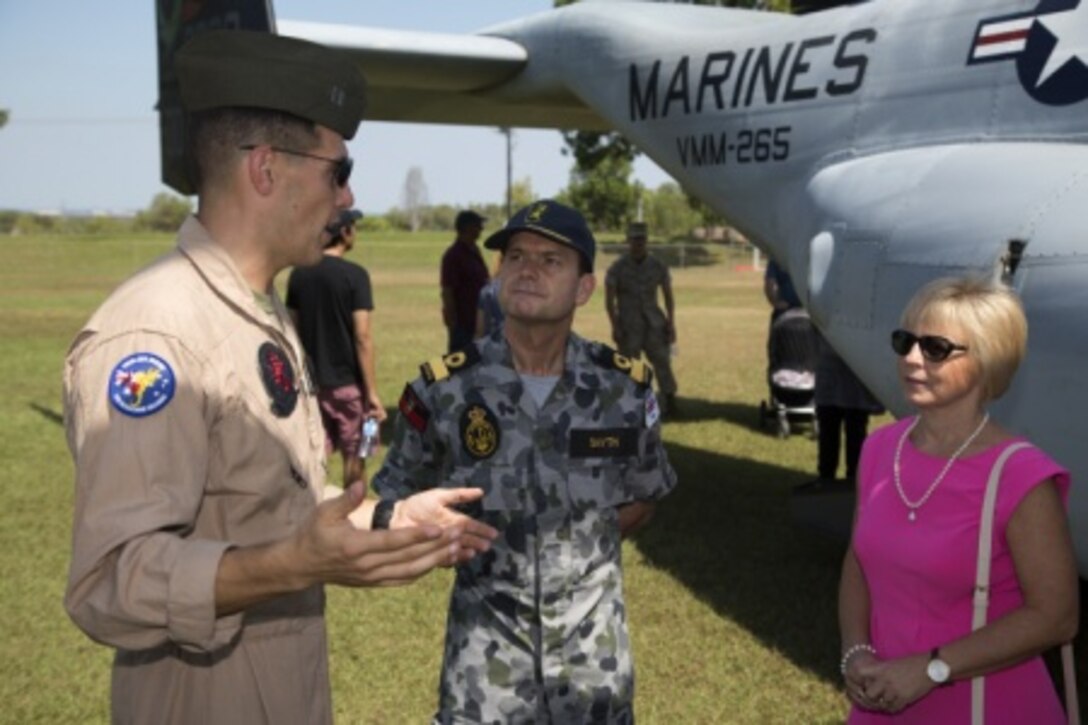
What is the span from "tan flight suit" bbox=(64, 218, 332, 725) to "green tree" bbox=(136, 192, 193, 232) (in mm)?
97442

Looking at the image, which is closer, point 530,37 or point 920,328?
point 920,328

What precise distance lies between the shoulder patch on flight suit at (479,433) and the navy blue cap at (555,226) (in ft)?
1.60

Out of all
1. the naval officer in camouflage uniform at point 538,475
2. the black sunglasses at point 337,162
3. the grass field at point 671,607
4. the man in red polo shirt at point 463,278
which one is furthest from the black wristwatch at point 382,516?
the man in red polo shirt at point 463,278

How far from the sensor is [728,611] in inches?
216

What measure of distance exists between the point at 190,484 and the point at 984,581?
168 centimetres

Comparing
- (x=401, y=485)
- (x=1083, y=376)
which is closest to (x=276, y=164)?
(x=401, y=485)

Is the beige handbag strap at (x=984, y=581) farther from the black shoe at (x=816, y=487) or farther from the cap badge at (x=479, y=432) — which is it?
the black shoe at (x=816, y=487)

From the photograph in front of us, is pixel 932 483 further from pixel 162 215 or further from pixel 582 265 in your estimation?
pixel 162 215

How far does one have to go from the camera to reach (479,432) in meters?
2.75

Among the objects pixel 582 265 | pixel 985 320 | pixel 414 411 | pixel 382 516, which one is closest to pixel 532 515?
pixel 414 411

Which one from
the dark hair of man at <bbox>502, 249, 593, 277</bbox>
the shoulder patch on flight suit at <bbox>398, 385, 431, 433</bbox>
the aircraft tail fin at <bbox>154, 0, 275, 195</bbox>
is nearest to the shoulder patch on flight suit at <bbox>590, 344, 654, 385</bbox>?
the dark hair of man at <bbox>502, 249, 593, 277</bbox>

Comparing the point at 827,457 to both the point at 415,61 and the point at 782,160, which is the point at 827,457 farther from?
the point at 415,61

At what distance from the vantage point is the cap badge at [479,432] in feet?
9.02

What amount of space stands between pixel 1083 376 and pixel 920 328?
1.29m
